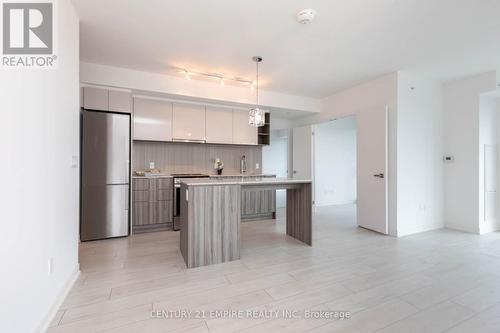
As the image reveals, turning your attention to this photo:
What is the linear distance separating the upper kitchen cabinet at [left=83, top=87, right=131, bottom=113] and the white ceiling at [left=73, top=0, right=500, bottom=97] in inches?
18.0

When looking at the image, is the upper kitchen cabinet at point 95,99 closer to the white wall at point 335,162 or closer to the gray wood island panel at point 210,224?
the gray wood island panel at point 210,224

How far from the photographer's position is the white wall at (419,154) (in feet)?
12.5

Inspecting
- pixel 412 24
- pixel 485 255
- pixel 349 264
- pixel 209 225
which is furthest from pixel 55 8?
pixel 485 255

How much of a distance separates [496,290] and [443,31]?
8.92ft

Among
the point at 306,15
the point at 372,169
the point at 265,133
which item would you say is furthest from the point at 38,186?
the point at 372,169

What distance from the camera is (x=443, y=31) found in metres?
2.60

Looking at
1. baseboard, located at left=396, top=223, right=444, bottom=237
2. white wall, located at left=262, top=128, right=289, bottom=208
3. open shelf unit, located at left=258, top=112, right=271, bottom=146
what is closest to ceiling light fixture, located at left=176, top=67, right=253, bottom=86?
open shelf unit, located at left=258, top=112, right=271, bottom=146

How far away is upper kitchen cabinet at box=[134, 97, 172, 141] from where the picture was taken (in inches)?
160

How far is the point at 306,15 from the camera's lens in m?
2.28

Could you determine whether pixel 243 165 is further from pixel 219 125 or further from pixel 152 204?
pixel 152 204

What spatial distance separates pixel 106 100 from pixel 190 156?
1782mm

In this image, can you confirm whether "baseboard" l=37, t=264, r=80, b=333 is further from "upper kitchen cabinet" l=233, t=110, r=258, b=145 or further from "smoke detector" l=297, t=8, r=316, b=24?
"upper kitchen cabinet" l=233, t=110, r=258, b=145

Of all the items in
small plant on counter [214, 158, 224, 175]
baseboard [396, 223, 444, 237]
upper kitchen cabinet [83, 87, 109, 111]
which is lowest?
baseboard [396, 223, 444, 237]

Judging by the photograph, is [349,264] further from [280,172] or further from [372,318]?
[280,172]
